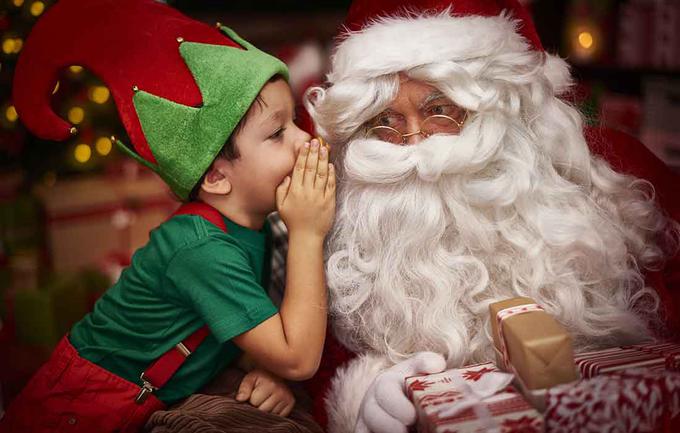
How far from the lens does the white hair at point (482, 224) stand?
3.93ft

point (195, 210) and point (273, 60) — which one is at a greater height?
point (273, 60)

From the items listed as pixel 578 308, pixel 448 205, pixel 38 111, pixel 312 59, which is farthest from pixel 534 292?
pixel 312 59

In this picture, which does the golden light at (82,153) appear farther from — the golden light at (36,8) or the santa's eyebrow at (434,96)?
the santa's eyebrow at (434,96)

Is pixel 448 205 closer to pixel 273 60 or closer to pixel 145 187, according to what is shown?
pixel 273 60

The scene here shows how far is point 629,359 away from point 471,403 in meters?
0.26

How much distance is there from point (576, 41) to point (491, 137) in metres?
1.78

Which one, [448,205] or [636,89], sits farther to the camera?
[636,89]

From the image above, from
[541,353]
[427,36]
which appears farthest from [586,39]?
[541,353]

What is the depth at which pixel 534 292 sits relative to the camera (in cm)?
120

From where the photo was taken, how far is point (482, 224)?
4.00ft

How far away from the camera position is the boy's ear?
4.05 feet

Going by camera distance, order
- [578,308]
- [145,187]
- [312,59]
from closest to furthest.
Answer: [578,308] → [312,59] → [145,187]

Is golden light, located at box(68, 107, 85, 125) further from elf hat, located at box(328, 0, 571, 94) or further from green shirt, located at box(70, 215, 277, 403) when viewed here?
elf hat, located at box(328, 0, 571, 94)

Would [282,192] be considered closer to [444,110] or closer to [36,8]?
[444,110]
